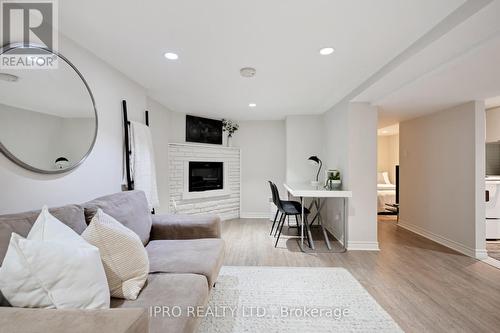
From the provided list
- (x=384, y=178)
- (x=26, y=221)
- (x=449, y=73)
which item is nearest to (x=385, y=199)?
(x=384, y=178)

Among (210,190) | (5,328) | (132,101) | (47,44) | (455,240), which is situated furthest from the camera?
(210,190)

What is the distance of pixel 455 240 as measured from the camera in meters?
3.14

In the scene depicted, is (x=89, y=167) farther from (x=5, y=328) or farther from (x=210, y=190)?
(x=210, y=190)

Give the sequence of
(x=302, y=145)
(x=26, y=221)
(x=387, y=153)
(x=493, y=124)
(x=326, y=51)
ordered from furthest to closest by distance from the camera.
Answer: (x=387, y=153), (x=302, y=145), (x=493, y=124), (x=326, y=51), (x=26, y=221)

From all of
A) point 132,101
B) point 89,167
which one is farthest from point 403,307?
point 132,101

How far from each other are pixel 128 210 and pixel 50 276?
0.92 m

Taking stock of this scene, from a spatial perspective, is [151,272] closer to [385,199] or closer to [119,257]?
[119,257]

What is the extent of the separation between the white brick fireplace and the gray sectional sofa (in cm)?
200

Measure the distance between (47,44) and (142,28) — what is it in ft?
2.20

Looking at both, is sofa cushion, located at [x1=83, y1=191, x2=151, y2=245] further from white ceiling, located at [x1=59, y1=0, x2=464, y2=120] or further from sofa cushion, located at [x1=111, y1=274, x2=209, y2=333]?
white ceiling, located at [x1=59, y1=0, x2=464, y2=120]

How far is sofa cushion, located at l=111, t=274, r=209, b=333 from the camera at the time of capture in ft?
3.26

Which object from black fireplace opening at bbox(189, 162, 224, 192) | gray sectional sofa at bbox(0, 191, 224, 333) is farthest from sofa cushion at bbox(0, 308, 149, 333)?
black fireplace opening at bbox(189, 162, 224, 192)

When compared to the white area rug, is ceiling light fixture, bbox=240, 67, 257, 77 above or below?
above

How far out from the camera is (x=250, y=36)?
5.66 feet
